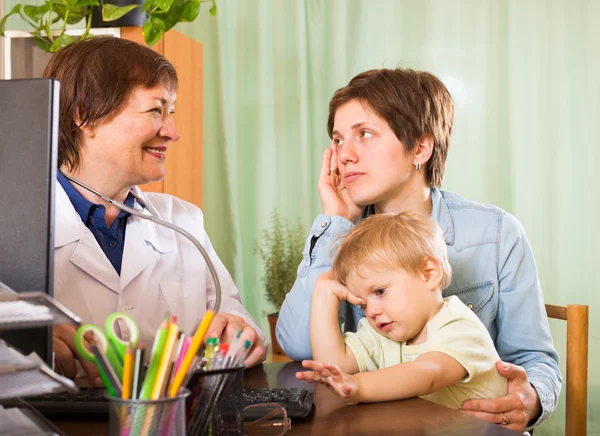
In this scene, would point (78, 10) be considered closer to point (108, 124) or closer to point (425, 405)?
point (108, 124)

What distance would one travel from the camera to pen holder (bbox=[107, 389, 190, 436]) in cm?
66

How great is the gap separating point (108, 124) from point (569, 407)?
45.4 inches

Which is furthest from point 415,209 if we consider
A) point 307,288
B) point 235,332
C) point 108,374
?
point 108,374

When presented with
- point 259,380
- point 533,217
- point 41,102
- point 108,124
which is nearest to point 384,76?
point 108,124

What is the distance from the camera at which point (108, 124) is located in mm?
1654

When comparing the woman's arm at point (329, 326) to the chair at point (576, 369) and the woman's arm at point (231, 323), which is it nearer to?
the woman's arm at point (231, 323)

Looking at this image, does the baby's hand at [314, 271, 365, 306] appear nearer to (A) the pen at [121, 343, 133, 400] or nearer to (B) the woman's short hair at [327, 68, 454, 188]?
(B) the woman's short hair at [327, 68, 454, 188]

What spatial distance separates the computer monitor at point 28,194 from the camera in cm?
75

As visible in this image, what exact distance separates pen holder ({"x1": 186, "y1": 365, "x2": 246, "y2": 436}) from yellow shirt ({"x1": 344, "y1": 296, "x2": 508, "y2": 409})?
468 mm

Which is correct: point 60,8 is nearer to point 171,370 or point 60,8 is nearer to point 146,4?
point 146,4

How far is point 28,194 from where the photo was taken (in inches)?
29.5

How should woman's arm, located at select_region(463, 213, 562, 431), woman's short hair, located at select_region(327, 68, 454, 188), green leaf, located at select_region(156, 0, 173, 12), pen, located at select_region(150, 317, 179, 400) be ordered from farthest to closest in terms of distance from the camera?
green leaf, located at select_region(156, 0, 173, 12), woman's short hair, located at select_region(327, 68, 454, 188), woman's arm, located at select_region(463, 213, 562, 431), pen, located at select_region(150, 317, 179, 400)

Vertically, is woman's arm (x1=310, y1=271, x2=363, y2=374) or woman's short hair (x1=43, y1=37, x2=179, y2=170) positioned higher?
woman's short hair (x1=43, y1=37, x2=179, y2=170)

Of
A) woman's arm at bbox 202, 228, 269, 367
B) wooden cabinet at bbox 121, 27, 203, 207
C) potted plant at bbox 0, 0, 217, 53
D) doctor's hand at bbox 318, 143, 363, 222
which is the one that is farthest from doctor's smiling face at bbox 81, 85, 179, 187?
wooden cabinet at bbox 121, 27, 203, 207
